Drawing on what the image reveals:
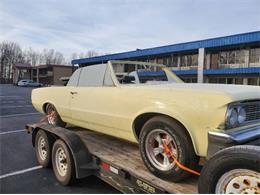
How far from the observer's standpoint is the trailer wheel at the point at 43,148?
4246 millimetres

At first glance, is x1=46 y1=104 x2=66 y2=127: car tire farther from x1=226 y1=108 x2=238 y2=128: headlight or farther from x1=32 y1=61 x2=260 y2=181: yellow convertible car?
x1=226 y1=108 x2=238 y2=128: headlight

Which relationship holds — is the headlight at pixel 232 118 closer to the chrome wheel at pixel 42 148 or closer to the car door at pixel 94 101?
the car door at pixel 94 101

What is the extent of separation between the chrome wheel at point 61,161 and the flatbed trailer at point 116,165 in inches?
10.9

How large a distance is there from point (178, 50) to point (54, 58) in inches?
2965

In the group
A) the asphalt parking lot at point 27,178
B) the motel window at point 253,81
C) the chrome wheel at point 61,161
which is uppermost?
the motel window at point 253,81

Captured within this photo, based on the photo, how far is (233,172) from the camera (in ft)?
6.33

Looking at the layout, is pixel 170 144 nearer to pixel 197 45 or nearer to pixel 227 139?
pixel 227 139

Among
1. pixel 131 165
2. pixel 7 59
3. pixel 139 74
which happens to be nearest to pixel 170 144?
pixel 131 165

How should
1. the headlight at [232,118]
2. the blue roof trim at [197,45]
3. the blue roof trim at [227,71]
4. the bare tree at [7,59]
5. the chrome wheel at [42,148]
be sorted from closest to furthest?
the headlight at [232,118]
the chrome wheel at [42,148]
the blue roof trim at [197,45]
the blue roof trim at [227,71]
the bare tree at [7,59]

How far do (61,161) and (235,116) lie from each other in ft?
9.09

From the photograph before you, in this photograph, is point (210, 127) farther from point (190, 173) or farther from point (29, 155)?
point (29, 155)

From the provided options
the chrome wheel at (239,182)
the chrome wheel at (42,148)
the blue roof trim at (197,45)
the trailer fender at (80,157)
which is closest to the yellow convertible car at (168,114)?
the chrome wheel at (239,182)

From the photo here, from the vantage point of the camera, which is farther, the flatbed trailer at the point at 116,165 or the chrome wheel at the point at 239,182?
the flatbed trailer at the point at 116,165

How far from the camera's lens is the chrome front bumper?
82.4 inches
